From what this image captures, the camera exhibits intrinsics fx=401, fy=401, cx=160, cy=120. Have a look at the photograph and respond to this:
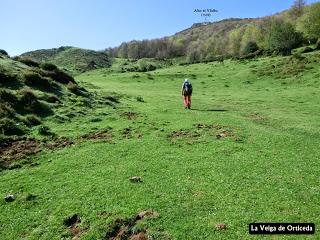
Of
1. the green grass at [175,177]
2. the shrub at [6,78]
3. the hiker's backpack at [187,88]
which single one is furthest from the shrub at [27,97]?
the hiker's backpack at [187,88]

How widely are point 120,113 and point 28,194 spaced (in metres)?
19.2

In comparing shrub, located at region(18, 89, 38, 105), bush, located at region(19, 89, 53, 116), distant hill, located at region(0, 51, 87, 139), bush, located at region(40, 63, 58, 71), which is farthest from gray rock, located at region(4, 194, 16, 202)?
bush, located at region(40, 63, 58, 71)

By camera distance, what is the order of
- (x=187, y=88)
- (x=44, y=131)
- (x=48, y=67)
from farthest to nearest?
(x=48, y=67) → (x=187, y=88) → (x=44, y=131)

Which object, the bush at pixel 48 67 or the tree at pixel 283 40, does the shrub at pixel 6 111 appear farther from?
the tree at pixel 283 40

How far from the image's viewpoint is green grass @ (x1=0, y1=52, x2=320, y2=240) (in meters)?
16.2

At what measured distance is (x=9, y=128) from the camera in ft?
98.5

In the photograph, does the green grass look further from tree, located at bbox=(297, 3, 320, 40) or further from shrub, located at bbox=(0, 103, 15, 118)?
tree, located at bbox=(297, 3, 320, 40)

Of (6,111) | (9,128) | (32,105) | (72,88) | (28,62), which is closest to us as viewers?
(9,128)

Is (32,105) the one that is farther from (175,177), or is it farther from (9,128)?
(175,177)

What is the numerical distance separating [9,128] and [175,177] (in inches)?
612

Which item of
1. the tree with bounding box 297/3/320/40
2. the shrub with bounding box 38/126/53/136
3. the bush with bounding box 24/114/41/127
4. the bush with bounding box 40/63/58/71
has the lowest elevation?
the shrub with bounding box 38/126/53/136

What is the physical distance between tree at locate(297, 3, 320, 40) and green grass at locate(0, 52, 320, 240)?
87.2 metres

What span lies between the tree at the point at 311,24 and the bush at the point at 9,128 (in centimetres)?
10237

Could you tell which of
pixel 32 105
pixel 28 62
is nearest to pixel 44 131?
pixel 32 105
